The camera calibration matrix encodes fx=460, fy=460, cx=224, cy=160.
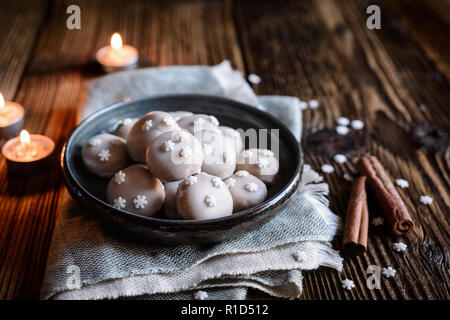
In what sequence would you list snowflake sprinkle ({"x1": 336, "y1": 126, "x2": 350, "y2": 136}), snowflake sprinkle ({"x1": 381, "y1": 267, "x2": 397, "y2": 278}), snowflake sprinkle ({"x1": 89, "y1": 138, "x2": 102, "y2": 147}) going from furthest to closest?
snowflake sprinkle ({"x1": 336, "y1": 126, "x2": 350, "y2": 136}), snowflake sprinkle ({"x1": 89, "y1": 138, "x2": 102, "y2": 147}), snowflake sprinkle ({"x1": 381, "y1": 267, "x2": 397, "y2": 278})

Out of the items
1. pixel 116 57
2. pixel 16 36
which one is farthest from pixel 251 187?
pixel 16 36

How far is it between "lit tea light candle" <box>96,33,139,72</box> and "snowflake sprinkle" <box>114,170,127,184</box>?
0.79 m

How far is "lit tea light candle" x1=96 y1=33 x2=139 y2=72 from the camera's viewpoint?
1.70m

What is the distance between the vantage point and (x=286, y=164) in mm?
1142

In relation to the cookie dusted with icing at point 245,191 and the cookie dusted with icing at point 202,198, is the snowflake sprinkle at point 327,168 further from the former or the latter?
the cookie dusted with icing at point 202,198

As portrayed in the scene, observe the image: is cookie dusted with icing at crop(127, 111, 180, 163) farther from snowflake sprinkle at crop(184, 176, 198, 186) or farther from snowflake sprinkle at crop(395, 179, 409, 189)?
snowflake sprinkle at crop(395, 179, 409, 189)

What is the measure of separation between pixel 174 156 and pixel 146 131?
13 cm

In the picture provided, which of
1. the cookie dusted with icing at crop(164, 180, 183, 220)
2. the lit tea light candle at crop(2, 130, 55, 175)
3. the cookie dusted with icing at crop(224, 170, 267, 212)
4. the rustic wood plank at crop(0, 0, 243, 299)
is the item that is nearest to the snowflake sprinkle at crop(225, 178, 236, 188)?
the cookie dusted with icing at crop(224, 170, 267, 212)

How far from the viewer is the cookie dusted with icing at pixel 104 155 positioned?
1085 mm

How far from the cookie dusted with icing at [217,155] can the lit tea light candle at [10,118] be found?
2.15 ft

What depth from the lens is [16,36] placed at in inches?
74.5

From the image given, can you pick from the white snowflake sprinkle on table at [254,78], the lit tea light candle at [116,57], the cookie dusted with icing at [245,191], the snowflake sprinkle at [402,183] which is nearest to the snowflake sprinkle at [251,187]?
the cookie dusted with icing at [245,191]
